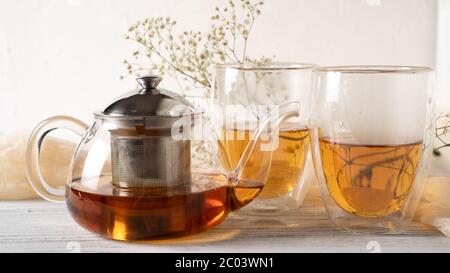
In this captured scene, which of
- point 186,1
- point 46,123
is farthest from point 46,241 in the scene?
point 186,1

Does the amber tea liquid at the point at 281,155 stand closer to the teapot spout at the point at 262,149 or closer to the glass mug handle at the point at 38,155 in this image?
the teapot spout at the point at 262,149

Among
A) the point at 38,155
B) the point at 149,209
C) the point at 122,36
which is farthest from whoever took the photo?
the point at 122,36

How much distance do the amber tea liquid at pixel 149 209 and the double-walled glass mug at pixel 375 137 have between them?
0.42ft

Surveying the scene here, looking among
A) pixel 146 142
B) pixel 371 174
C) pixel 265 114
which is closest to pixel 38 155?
pixel 146 142

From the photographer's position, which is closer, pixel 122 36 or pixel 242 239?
pixel 242 239

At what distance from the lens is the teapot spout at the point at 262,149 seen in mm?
735

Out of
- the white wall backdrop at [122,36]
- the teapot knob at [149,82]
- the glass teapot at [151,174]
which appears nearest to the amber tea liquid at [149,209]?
the glass teapot at [151,174]

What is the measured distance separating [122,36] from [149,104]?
0.49 metres

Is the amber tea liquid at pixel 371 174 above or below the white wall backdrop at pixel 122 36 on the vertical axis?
below

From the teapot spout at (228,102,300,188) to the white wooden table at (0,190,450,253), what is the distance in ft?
0.19

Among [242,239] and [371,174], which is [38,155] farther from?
[371,174]

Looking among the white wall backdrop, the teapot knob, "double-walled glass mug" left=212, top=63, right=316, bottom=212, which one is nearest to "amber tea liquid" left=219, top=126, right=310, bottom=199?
"double-walled glass mug" left=212, top=63, right=316, bottom=212

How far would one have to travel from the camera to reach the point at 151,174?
2.19ft
